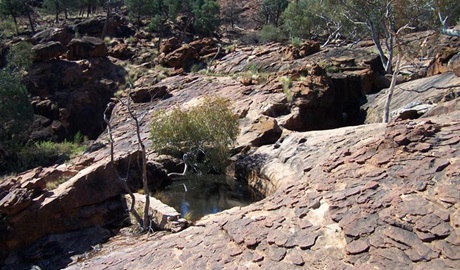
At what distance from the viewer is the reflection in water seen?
17.0 metres

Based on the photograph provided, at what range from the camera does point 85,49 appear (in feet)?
119

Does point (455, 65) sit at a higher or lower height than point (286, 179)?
higher

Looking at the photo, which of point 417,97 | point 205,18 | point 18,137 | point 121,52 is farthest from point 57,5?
point 417,97

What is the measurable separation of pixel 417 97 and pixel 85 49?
27.1m

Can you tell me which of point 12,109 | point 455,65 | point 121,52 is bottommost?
point 12,109

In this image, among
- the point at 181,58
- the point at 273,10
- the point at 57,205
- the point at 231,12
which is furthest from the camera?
the point at 231,12

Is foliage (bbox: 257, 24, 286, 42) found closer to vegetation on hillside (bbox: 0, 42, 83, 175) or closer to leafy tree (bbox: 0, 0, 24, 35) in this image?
leafy tree (bbox: 0, 0, 24, 35)

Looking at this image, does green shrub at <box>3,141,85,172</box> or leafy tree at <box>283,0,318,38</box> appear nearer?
green shrub at <box>3,141,85,172</box>

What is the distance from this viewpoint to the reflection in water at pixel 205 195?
17047mm

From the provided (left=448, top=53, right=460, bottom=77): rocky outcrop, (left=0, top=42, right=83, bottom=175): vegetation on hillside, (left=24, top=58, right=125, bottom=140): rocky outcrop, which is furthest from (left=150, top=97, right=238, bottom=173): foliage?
(left=24, top=58, right=125, bottom=140): rocky outcrop

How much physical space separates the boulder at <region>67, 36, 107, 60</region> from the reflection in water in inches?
799

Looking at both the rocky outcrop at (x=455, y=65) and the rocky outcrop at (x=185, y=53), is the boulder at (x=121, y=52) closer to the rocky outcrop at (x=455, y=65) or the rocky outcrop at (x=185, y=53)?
the rocky outcrop at (x=185, y=53)

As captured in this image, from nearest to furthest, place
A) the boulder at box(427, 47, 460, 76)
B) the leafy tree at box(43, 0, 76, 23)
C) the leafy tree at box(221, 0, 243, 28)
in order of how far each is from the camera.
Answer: the boulder at box(427, 47, 460, 76) < the leafy tree at box(43, 0, 76, 23) < the leafy tree at box(221, 0, 243, 28)

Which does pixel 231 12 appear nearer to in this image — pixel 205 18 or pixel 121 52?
pixel 205 18
